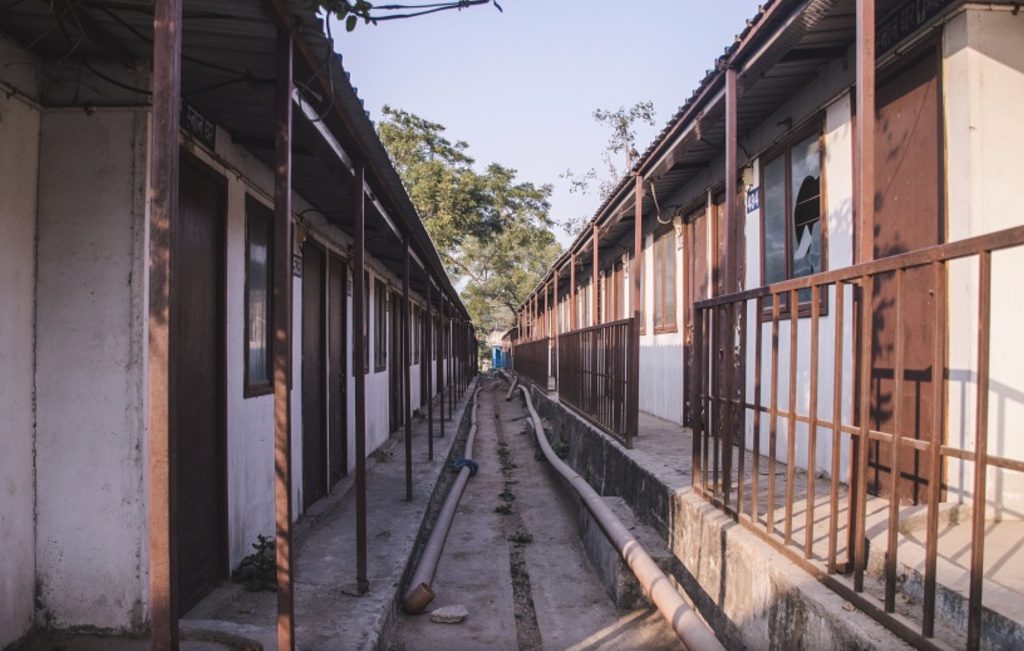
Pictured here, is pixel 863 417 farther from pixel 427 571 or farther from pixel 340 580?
pixel 427 571

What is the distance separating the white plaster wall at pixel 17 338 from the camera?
3.20 metres

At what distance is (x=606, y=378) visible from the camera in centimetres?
895

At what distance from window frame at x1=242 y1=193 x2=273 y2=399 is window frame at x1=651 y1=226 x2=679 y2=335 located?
6.13 meters

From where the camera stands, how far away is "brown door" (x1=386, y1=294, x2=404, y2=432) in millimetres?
12570

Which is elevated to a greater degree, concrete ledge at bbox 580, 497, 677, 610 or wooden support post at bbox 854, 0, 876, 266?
wooden support post at bbox 854, 0, 876, 266

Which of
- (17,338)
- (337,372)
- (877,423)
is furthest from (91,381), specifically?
(337,372)

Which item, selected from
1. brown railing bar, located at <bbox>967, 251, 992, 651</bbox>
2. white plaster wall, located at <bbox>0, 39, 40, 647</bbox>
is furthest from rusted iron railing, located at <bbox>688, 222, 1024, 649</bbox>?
white plaster wall, located at <bbox>0, 39, 40, 647</bbox>

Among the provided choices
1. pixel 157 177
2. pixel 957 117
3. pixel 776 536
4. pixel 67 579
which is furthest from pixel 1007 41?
pixel 67 579

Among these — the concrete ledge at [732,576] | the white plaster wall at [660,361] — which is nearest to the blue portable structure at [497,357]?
the white plaster wall at [660,361]

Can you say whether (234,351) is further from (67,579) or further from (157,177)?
(157,177)

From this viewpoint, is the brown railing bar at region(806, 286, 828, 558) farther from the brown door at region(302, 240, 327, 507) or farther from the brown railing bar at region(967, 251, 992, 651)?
the brown door at region(302, 240, 327, 507)

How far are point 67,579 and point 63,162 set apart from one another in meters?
1.92

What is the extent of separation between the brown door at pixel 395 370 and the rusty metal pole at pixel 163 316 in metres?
10.00

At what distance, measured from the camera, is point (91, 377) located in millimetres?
3438
